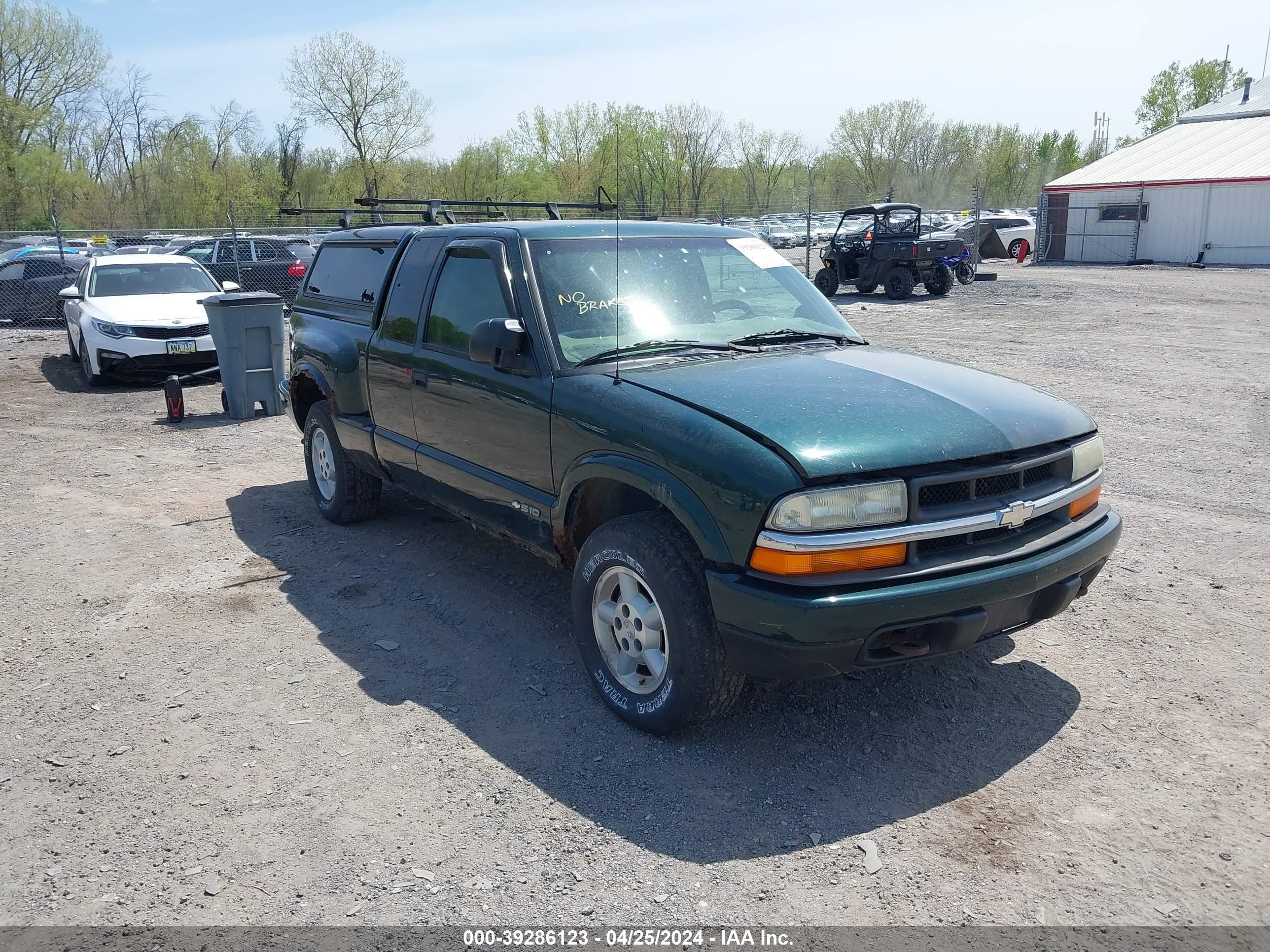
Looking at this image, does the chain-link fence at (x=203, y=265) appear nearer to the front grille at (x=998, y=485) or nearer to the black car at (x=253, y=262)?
the black car at (x=253, y=262)

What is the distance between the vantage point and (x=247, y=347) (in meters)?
10.6

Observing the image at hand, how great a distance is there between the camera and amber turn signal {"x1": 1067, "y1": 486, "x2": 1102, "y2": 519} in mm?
3861

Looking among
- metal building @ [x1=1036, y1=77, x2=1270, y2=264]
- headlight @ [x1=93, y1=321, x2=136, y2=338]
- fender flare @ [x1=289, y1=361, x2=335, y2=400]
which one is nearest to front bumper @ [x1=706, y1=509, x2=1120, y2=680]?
fender flare @ [x1=289, y1=361, x2=335, y2=400]

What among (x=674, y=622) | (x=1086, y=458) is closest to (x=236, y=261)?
(x=674, y=622)

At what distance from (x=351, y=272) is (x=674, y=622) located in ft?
12.8

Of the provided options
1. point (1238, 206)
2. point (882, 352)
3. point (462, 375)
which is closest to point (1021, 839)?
point (882, 352)

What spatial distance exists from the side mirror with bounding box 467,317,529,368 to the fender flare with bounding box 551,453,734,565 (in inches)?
23.7

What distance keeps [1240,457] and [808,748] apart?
5.79 meters

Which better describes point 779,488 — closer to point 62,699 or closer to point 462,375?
point 462,375

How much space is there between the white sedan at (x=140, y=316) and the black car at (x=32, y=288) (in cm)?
669

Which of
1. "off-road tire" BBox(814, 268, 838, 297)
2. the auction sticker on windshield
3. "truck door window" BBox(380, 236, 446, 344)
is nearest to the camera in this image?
the auction sticker on windshield

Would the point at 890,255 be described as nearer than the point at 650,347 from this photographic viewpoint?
No

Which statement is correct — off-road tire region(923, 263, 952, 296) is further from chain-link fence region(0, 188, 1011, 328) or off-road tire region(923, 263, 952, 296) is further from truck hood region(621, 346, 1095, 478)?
truck hood region(621, 346, 1095, 478)

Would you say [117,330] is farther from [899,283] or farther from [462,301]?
[899,283]
